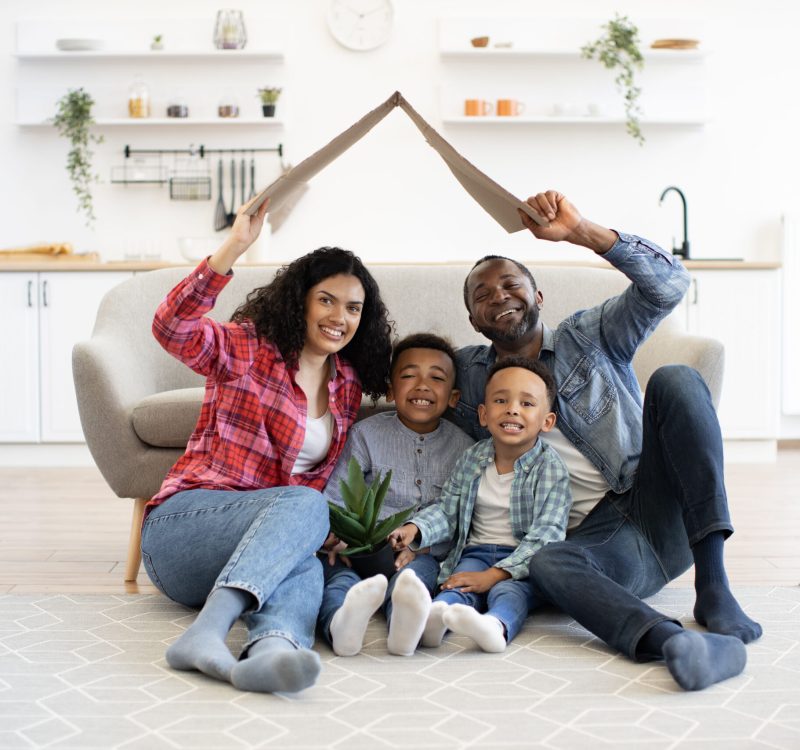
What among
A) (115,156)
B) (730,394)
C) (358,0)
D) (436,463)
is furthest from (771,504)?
(115,156)

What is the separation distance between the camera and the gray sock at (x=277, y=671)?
60.7 inches

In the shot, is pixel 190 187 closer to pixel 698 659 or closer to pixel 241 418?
pixel 241 418

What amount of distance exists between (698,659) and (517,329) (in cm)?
85

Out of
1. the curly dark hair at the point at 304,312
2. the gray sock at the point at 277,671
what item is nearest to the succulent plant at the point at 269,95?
the curly dark hair at the point at 304,312

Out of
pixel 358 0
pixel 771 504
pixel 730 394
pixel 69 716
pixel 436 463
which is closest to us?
pixel 69 716

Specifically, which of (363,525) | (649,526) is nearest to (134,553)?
(363,525)

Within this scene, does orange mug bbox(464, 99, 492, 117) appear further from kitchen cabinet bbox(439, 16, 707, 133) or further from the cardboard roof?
the cardboard roof

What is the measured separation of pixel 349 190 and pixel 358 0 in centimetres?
96

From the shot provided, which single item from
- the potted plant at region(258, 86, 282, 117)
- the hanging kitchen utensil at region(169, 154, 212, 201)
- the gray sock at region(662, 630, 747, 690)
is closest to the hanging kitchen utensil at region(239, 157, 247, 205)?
the hanging kitchen utensil at region(169, 154, 212, 201)

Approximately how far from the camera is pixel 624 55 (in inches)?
201

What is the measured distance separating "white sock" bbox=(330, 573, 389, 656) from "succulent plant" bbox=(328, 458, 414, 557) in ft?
0.79

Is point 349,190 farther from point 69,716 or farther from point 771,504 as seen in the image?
point 69,716

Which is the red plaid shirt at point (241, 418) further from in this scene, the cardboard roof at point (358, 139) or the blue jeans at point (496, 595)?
the blue jeans at point (496, 595)

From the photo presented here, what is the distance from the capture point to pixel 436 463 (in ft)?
7.63
